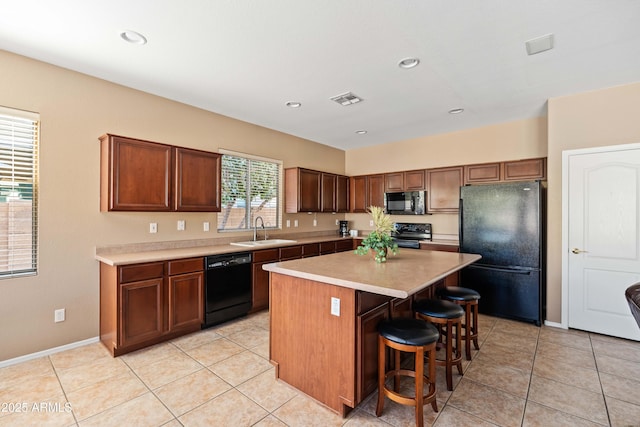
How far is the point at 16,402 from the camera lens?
214cm

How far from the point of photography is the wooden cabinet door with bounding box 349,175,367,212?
5961 mm

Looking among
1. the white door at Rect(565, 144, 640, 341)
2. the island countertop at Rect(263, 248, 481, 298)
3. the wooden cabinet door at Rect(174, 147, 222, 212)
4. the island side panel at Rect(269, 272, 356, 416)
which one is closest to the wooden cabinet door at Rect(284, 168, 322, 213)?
the wooden cabinet door at Rect(174, 147, 222, 212)

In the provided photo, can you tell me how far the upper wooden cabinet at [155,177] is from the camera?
9.84 ft

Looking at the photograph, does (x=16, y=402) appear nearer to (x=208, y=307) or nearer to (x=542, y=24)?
(x=208, y=307)

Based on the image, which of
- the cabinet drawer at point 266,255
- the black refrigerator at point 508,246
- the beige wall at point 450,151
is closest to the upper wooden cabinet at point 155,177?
the cabinet drawer at point 266,255

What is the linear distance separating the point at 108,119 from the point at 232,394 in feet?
9.99

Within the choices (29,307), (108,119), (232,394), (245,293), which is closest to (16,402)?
(29,307)

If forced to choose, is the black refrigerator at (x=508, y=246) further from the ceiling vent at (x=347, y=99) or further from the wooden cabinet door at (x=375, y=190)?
the ceiling vent at (x=347, y=99)

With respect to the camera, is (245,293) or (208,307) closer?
(208,307)

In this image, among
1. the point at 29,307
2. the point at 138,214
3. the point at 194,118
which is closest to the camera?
the point at 29,307

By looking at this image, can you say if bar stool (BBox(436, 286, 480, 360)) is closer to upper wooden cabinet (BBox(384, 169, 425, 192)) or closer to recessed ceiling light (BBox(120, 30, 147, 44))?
upper wooden cabinet (BBox(384, 169, 425, 192))

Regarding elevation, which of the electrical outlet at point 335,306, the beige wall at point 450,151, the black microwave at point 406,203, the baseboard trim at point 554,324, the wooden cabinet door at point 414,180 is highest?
the beige wall at point 450,151

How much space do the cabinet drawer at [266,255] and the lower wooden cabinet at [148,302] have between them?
757mm

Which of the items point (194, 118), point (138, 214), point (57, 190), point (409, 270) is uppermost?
point (194, 118)
